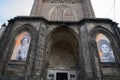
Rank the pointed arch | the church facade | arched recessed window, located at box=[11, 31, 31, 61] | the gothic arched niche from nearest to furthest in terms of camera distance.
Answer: the church facade < arched recessed window, located at box=[11, 31, 31, 61] < the pointed arch < the gothic arched niche

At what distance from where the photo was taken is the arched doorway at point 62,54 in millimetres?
11109

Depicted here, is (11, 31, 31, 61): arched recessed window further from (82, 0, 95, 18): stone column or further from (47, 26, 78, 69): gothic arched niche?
(82, 0, 95, 18): stone column

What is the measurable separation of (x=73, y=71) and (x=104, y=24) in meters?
5.62

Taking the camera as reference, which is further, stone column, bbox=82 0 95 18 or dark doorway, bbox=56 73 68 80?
stone column, bbox=82 0 95 18

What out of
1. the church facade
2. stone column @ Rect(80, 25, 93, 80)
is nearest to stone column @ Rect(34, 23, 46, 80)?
the church facade

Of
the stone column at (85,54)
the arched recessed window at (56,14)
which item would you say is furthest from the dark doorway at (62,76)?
the arched recessed window at (56,14)

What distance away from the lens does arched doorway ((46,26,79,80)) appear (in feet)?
36.4

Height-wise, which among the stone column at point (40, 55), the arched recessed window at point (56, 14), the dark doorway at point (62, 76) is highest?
the arched recessed window at point (56, 14)

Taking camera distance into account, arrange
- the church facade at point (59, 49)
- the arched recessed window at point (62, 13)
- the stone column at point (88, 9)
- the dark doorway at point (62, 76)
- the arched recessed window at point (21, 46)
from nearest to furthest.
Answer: the church facade at point (59, 49)
the arched recessed window at point (21, 46)
the dark doorway at point (62, 76)
the stone column at point (88, 9)
the arched recessed window at point (62, 13)

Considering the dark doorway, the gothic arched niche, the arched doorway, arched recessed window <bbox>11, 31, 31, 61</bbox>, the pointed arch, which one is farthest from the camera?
the gothic arched niche

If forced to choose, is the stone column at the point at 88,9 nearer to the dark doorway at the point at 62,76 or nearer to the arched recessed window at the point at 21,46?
the dark doorway at the point at 62,76

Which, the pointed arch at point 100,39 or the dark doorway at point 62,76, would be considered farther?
the dark doorway at point 62,76

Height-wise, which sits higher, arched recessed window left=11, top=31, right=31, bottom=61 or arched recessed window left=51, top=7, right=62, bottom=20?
arched recessed window left=51, top=7, right=62, bottom=20

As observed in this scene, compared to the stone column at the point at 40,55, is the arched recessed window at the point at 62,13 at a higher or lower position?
higher
